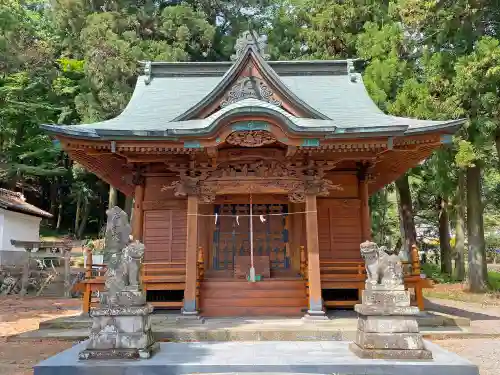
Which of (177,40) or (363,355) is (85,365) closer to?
(363,355)

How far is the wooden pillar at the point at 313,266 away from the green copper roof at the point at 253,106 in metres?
1.91

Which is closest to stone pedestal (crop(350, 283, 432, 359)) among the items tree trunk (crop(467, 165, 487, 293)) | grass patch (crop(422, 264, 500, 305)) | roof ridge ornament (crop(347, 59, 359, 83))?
roof ridge ornament (crop(347, 59, 359, 83))

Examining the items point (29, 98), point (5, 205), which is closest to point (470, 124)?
point (5, 205)

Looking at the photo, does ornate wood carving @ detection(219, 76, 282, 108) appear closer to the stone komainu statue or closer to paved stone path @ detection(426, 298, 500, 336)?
the stone komainu statue

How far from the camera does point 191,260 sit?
10086 millimetres

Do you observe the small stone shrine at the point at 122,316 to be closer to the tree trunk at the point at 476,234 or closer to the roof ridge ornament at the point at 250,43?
the roof ridge ornament at the point at 250,43

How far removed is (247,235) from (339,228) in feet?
8.30

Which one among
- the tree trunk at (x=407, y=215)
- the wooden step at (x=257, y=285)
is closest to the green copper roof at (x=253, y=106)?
the wooden step at (x=257, y=285)

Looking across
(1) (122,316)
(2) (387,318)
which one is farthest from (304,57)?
(1) (122,316)

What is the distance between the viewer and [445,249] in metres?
26.0

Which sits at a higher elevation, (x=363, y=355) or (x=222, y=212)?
(x=222, y=212)

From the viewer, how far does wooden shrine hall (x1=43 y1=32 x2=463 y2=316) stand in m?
9.67

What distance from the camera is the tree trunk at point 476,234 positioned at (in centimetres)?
1755

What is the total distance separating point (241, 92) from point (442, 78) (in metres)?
9.01
